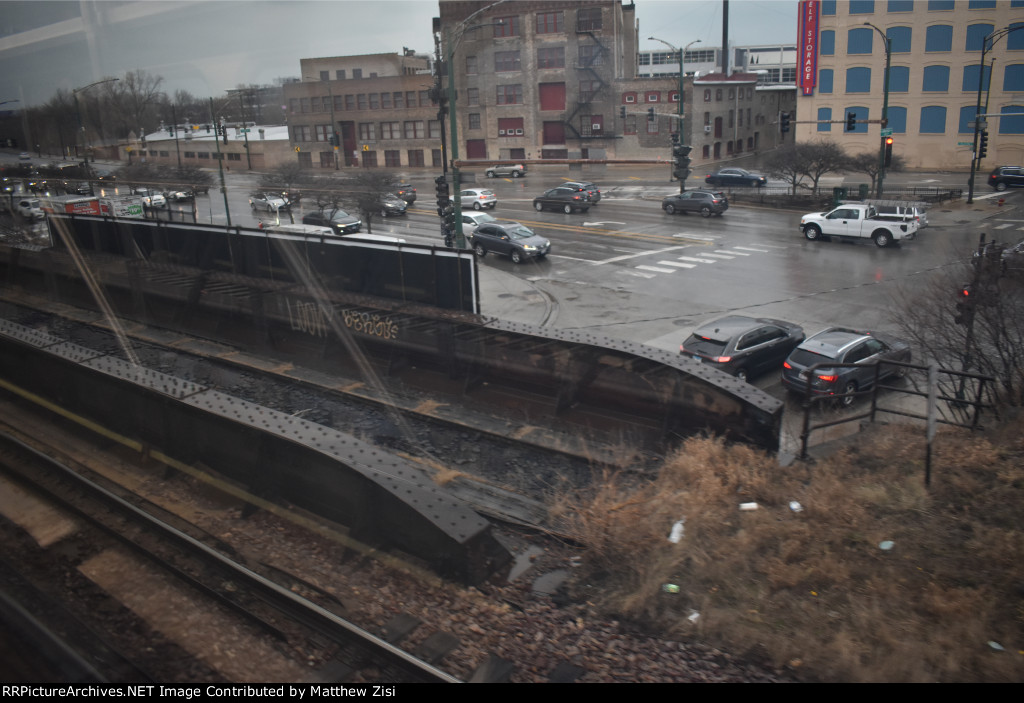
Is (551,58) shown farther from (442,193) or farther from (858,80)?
(442,193)

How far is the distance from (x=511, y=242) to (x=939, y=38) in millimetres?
32415

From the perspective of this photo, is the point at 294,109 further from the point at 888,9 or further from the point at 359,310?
the point at 888,9

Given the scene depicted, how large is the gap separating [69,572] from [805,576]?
21.9ft

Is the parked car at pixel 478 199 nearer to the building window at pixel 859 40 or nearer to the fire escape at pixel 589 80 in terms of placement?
the fire escape at pixel 589 80

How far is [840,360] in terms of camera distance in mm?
13664

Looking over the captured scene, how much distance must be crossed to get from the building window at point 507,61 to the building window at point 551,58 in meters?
1.83

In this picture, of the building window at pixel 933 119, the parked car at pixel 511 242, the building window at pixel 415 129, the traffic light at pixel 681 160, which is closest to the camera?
the parked car at pixel 511 242

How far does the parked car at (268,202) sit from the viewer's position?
3562 cm

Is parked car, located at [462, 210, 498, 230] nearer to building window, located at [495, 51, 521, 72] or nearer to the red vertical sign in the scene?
the red vertical sign

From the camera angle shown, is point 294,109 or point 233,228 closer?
point 233,228

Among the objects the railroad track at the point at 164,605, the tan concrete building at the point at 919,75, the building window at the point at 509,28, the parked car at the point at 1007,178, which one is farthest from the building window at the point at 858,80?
the railroad track at the point at 164,605

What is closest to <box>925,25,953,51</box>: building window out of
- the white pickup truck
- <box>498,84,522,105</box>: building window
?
the white pickup truck

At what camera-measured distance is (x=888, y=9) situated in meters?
42.3

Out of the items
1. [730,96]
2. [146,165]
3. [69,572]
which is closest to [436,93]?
[69,572]
